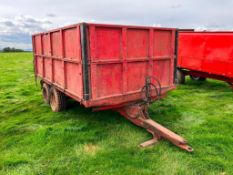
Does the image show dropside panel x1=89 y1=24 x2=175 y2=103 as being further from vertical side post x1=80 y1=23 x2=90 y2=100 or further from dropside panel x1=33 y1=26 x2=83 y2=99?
dropside panel x1=33 y1=26 x2=83 y2=99

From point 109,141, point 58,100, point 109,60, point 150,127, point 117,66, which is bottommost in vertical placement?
point 109,141

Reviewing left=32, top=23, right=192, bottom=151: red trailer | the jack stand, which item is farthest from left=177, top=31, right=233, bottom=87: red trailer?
the jack stand

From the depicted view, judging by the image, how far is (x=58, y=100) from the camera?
645 centimetres

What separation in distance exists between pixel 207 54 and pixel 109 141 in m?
5.80

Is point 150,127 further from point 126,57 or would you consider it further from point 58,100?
point 58,100

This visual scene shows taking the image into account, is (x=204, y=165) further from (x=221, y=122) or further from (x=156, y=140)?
(x=221, y=122)

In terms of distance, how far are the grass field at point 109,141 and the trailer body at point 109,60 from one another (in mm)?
828

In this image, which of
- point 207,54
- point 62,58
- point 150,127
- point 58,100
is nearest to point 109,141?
point 150,127

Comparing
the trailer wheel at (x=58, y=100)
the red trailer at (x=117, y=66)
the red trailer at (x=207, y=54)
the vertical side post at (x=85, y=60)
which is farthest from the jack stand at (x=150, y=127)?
the red trailer at (x=207, y=54)

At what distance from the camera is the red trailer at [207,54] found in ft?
26.4

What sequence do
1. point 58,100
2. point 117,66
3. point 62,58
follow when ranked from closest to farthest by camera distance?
point 117,66
point 62,58
point 58,100

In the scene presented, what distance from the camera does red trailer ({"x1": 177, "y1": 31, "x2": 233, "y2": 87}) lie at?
8.05 m

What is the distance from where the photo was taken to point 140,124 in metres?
5.04

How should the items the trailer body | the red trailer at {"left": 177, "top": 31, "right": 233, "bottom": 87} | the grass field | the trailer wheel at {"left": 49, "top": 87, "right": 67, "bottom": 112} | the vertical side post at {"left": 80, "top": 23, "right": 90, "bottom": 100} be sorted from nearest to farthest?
the grass field → the vertical side post at {"left": 80, "top": 23, "right": 90, "bottom": 100} → the trailer body → the trailer wheel at {"left": 49, "top": 87, "right": 67, "bottom": 112} → the red trailer at {"left": 177, "top": 31, "right": 233, "bottom": 87}
